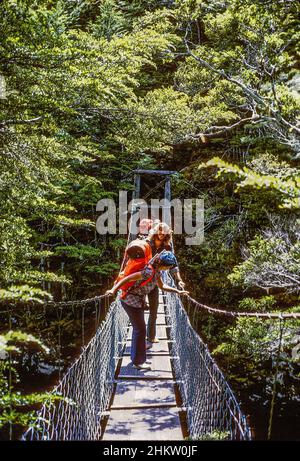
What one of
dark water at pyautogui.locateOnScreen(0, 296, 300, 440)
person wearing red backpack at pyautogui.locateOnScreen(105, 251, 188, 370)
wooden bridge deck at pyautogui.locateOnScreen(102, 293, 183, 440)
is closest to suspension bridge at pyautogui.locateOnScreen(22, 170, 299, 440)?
wooden bridge deck at pyautogui.locateOnScreen(102, 293, 183, 440)

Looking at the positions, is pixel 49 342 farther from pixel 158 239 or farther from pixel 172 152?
pixel 158 239

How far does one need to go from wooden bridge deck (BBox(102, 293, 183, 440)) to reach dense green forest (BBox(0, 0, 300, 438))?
617mm

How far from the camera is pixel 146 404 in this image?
2521mm

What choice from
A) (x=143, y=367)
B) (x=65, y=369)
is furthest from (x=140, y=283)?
(x=65, y=369)

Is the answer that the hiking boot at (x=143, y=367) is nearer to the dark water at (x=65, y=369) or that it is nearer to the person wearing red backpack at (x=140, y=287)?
the person wearing red backpack at (x=140, y=287)

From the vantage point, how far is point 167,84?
11258 mm

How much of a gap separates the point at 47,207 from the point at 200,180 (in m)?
6.00

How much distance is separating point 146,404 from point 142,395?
132 mm

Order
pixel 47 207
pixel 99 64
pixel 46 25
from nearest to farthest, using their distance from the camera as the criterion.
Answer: pixel 46 25 < pixel 99 64 < pixel 47 207

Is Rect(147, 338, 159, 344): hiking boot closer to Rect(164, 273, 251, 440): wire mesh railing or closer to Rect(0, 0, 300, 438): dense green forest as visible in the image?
Rect(164, 273, 251, 440): wire mesh railing

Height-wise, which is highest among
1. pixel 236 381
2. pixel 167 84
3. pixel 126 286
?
pixel 167 84
